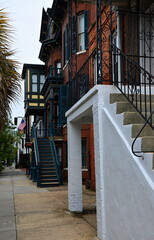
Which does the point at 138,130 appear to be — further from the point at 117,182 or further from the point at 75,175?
the point at 75,175

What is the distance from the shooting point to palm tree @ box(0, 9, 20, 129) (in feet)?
21.5

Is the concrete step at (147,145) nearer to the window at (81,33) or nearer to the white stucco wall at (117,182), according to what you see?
the white stucco wall at (117,182)

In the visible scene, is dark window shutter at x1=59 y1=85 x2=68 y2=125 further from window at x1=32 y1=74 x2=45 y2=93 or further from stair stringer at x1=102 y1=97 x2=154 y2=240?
window at x1=32 y1=74 x2=45 y2=93

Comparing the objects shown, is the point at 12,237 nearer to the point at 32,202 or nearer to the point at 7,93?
the point at 7,93

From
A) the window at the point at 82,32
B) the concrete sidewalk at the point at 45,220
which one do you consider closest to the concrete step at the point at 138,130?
the concrete sidewalk at the point at 45,220

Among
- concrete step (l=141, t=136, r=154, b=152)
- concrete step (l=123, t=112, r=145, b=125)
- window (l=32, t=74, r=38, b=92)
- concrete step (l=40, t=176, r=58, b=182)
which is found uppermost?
window (l=32, t=74, r=38, b=92)

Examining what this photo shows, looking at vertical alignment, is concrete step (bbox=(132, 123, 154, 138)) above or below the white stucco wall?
above

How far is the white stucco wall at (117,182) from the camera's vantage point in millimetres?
3963

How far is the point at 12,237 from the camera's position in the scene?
261 inches

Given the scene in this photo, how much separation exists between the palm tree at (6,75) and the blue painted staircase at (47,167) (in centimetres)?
967

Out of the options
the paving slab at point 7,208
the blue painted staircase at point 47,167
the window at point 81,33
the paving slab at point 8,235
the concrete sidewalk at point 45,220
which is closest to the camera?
the paving slab at point 8,235

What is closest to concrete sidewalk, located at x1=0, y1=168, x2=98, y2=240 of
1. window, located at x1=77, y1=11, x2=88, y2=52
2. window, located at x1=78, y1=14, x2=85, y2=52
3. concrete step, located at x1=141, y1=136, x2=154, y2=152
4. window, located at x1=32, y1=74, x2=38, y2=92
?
concrete step, located at x1=141, y1=136, x2=154, y2=152

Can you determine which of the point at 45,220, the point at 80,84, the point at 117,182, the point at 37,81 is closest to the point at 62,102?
the point at 80,84

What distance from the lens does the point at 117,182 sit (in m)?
5.07
